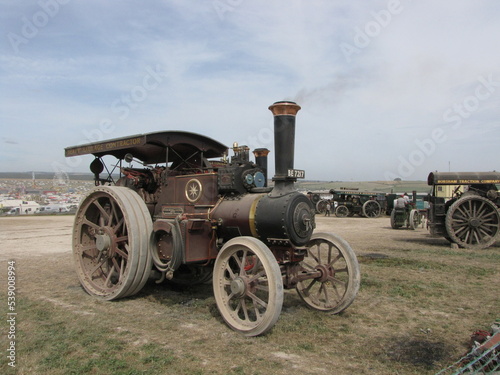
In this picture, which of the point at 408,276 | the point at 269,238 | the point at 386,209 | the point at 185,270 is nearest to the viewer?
the point at 269,238

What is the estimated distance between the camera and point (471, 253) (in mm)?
9469

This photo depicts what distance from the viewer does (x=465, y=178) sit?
420 inches

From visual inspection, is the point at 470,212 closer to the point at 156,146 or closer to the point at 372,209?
the point at 156,146

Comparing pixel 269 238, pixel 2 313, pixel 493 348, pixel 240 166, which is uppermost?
pixel 240 166

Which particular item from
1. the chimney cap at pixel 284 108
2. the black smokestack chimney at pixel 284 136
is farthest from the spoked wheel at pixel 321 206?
the chimney cap at pixel 284 108

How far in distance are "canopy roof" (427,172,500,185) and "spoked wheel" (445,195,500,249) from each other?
0.58 m

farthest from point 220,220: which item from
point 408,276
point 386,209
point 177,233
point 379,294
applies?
point 386,209

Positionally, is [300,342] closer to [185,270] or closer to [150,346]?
[150,346]

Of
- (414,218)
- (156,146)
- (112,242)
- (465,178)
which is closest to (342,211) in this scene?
(414,218)

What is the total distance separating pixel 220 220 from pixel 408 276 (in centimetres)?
383

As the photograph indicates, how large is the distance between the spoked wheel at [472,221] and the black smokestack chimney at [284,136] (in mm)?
7330

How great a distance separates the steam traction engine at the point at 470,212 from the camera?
1021 centimetres

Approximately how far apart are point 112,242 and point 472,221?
29.0 feet

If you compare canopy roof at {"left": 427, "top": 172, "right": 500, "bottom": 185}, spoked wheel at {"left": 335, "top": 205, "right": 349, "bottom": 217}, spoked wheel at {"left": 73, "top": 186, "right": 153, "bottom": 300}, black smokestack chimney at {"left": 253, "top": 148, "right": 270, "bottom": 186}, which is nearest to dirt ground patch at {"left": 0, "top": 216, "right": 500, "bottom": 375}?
spoked wheel at {"left": 73, "top": 186, "right": 153, "bottom": 300}
